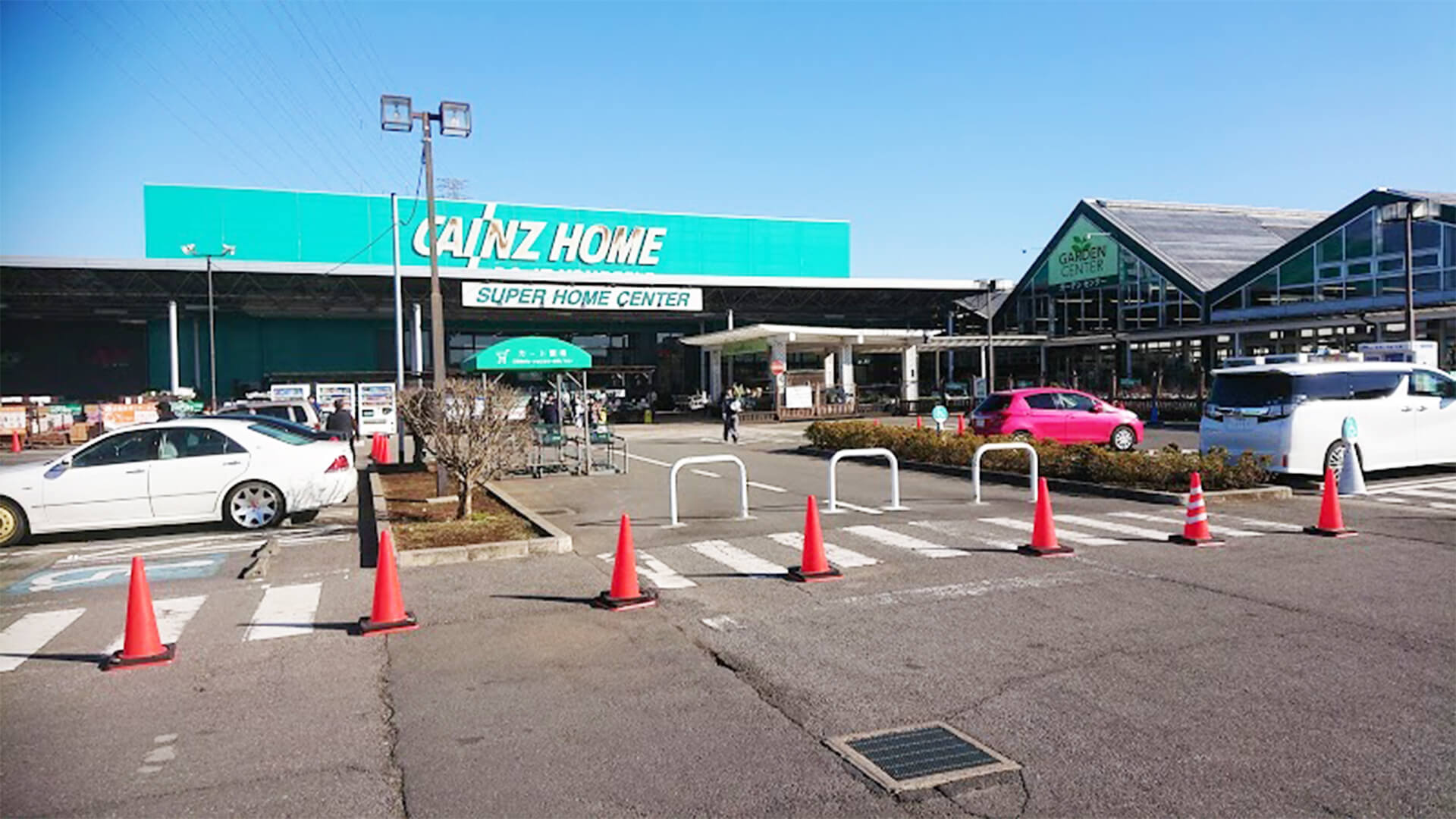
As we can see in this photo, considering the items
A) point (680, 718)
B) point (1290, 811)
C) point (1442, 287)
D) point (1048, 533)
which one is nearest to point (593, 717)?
point (680, 718)

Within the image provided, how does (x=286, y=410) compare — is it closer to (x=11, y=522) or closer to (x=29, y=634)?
(x=11, y=522)

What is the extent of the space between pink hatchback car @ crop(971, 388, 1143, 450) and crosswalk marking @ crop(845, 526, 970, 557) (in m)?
10.7

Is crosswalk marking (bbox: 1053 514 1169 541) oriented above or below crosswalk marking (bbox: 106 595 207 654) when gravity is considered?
above

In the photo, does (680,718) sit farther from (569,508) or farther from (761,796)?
(569,508)

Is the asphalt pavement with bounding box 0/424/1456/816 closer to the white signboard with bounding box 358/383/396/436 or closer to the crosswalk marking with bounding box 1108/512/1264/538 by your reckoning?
the crosswalk marking with bounding box 1108/512/1264/538

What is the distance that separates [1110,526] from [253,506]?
1074 cm

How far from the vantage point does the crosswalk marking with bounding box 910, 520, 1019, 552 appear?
36.2ft

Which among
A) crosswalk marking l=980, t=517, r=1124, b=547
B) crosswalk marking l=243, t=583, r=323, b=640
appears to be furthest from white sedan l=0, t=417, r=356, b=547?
crosswalk marking l=980, t=517, r=1124, b=547

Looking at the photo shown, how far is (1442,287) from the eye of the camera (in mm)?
33906

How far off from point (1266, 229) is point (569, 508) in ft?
161

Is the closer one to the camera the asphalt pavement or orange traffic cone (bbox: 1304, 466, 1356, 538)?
the asphalt pavement

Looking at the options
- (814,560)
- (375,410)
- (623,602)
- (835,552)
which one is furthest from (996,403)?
(375,410)

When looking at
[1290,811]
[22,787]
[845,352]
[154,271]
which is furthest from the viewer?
[845,352]

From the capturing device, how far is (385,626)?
25.8 ft
